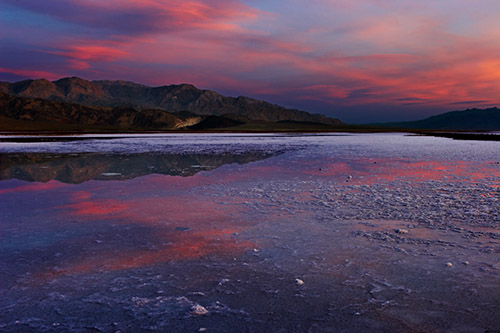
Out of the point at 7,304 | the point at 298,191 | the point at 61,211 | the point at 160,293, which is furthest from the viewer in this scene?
the point at 298,191

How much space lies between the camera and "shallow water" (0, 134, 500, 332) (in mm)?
4039

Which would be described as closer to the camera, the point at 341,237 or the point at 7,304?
the point at 7,304

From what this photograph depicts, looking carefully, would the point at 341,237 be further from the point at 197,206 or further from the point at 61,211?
the point at 61,211

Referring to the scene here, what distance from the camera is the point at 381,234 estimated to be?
6.95 metres

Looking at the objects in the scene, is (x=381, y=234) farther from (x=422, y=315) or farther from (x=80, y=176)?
(x=80, y=176)

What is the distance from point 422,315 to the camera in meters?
4.01

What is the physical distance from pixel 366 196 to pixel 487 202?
9.00ft

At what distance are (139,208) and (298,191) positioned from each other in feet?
14.3

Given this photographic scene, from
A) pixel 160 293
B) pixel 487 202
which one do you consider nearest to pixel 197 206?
pixel 160 293

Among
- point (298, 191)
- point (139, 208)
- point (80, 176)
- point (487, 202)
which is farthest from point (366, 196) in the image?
point (80, 176)

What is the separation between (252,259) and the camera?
18.9ft

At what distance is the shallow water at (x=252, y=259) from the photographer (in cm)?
404

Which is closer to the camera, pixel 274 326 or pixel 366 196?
pixel 274 326

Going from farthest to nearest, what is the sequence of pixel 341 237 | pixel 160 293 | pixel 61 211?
pixel 61 211
pixel 341 237
pixel 160 293
